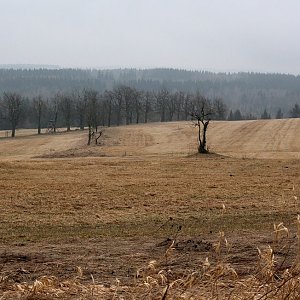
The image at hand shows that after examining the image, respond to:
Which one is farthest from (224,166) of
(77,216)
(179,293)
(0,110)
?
(0,110)

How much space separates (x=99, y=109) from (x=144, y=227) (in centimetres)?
11681

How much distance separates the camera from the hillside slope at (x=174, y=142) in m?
64.5

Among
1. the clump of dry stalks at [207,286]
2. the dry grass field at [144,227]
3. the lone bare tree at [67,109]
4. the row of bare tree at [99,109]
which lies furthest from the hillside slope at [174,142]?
the clump of dry stalks at [207,286]

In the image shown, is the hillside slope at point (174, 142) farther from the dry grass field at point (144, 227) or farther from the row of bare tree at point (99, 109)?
the row of bare tree at point (99, 109)

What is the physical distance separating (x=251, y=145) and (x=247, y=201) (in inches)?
1914

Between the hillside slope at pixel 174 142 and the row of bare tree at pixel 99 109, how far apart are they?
78.5ft

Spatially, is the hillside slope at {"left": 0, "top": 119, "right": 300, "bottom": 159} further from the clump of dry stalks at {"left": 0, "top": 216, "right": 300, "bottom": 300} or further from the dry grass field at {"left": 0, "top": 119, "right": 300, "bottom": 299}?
the clump of dry stalks at {"left": 0, "top": 216, "right": 300, "bottom": 300}

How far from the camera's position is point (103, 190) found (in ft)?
81.4

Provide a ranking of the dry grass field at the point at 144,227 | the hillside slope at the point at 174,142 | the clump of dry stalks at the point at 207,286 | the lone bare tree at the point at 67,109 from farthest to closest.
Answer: the lone bare tree at the point at 67,109 < the hillside slope at the point at 174,142 < the dry grass field at the point at 144,227 < the clump of dry stalks at the point at 207,286

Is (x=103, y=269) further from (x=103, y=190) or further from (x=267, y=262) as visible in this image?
(x=103, y=190)

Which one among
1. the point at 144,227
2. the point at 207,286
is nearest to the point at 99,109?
the point at 144,227

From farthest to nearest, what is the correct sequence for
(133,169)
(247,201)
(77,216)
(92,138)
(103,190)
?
(92,138), (133,169), (103,190), (247,201), (77,216)

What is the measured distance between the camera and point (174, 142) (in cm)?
7888

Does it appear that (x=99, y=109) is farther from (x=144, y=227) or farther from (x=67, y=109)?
(x=144, y=227)
